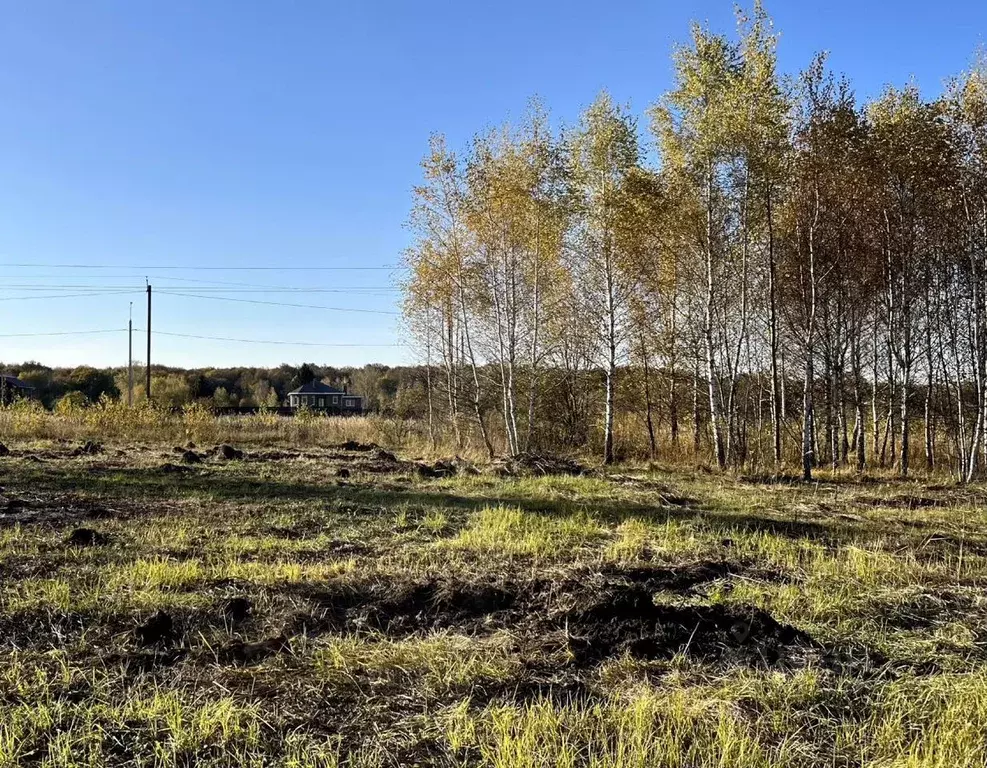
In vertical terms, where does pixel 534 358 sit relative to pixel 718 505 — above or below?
above

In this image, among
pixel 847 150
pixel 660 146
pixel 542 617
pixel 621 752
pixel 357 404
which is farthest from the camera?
pixel 357 404

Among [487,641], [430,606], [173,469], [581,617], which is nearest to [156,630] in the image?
[430,606]

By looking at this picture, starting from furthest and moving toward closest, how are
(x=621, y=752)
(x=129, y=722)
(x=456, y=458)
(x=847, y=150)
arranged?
(x=456, y=458), (x=847, y=150), (x=129, y=722), (x=621, y=752)

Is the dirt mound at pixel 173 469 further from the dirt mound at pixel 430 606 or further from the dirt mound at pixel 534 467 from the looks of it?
the dirt mound at pixel 430 606

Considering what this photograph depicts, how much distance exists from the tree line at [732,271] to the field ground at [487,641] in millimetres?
7871

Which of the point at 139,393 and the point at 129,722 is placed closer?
the point at 129,722

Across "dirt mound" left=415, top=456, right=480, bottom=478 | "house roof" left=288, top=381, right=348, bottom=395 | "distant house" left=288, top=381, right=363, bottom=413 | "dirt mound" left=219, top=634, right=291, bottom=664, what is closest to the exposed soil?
"dirt mound" left=219, top=634, right=291, bottom=664

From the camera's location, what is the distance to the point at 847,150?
519 inches

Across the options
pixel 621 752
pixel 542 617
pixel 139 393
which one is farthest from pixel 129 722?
pixel 139 393

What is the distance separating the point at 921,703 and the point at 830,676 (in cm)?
40

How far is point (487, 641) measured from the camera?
397 cm

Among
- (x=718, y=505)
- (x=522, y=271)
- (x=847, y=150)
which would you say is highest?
(x=847, y=150)

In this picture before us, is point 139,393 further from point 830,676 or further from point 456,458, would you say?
point 830,676

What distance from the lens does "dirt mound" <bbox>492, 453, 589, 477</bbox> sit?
13.6 metres
